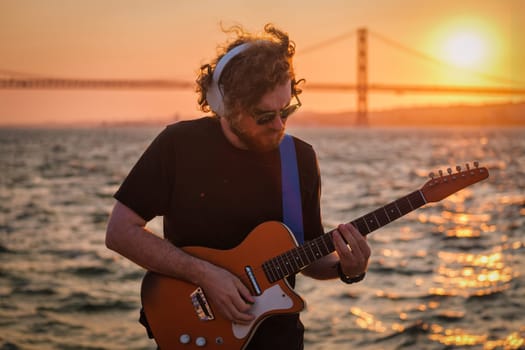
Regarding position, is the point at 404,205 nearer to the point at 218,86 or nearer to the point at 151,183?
the point at 218,86

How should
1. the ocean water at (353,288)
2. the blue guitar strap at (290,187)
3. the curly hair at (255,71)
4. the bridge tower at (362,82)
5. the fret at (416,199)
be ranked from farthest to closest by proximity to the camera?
the bridge tower at (362,82) < the ocean water at (353,288) < the fret at (416,199) < the blue guitar strap at (290,187) < the curly hair at (255,71)

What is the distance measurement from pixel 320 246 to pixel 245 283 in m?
0.33

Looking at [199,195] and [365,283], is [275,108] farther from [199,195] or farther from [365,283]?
[365,283]

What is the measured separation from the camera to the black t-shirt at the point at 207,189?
2.52 m

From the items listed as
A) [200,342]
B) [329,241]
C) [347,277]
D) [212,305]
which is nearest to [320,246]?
[329,241]

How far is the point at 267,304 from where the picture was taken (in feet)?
8.49

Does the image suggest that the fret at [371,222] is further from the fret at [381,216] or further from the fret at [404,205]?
the fret at [404,205]

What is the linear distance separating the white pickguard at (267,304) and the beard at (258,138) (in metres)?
0.54

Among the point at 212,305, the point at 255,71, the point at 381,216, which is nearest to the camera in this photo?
the point at 255,71

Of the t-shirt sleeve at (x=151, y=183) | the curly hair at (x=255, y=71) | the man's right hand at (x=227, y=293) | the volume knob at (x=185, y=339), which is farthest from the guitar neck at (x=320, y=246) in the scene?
the curly hair at (x=255, y=71)

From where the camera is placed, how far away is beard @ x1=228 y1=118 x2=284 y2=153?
2.53 meters

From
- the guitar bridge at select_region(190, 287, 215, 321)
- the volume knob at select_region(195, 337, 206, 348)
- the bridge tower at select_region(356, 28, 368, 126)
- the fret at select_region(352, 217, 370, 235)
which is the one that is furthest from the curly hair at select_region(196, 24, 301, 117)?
the bridge tower at select_region(356, 28, 368, 126)

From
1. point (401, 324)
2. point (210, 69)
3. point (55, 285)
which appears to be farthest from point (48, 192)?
point (210, 69)

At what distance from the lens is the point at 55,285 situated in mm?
9164
